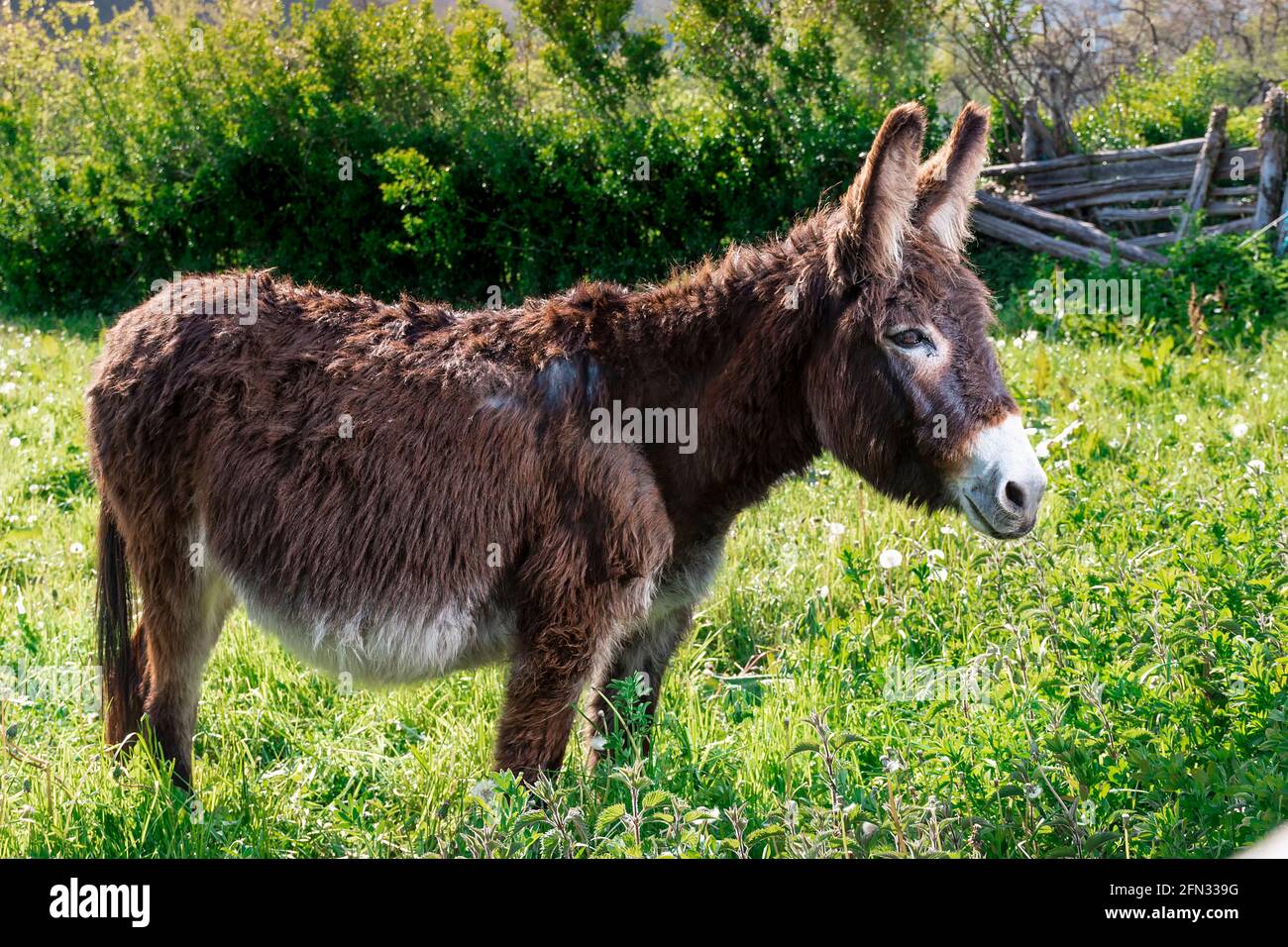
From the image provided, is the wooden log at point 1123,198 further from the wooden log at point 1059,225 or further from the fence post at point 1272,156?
the fence post at point 1272,156

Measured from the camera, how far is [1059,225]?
10.7 m

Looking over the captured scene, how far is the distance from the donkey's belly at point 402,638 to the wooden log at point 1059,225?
332 inches

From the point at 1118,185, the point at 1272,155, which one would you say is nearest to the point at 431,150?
the point at 1118,185

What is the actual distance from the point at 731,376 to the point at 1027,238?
898cm

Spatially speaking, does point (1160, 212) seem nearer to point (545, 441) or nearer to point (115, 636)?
point (545, 441)

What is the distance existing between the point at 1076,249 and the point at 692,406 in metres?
8.71

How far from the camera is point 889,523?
4.65 metres

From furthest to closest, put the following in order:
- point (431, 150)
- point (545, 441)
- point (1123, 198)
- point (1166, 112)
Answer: point (1166, 112) → point (431, 150) → point (1123, 198) → point (545, 441)

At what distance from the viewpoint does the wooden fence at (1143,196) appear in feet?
31.0

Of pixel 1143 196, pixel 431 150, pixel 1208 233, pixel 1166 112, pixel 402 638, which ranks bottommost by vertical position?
pixel 402 638

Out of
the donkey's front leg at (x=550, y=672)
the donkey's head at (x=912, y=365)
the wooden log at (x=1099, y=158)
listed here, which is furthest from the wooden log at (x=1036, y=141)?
the donkey's front leg at (x=550, y=672)
